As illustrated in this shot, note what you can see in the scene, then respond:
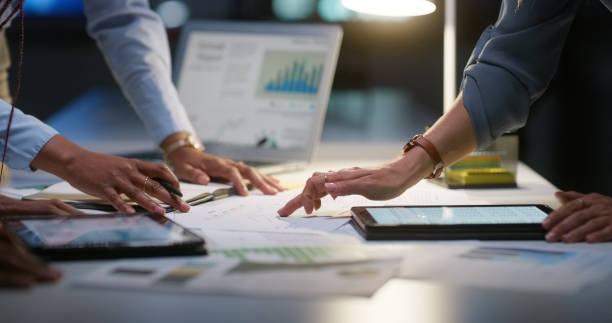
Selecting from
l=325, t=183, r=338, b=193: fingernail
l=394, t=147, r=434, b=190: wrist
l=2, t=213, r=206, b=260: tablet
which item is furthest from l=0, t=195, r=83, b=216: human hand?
l=394, t=147, r=434, b=190: wrist

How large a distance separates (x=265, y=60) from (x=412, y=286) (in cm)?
136

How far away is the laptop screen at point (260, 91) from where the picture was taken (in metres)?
1.89

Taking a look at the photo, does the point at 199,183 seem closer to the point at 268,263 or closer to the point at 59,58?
the point at 268,263

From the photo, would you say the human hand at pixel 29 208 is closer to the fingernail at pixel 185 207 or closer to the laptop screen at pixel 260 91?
the fingernail at pixel 185 207

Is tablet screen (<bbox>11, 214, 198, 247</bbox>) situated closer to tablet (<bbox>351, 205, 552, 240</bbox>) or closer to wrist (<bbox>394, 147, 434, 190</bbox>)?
tablet (<bbox>351, 205, 552, 240</bbox>)

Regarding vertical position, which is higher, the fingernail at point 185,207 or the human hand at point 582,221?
the human hand at point 582,221

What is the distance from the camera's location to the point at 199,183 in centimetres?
140

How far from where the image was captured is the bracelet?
1110mm

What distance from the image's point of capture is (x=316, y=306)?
2.11 ft

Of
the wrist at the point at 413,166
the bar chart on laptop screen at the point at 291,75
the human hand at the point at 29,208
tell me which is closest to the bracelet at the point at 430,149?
the wrist at the point at 413,166

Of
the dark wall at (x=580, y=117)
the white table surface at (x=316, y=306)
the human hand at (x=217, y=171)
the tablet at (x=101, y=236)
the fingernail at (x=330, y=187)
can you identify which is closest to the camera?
the white table surface at (x=316, y=306)

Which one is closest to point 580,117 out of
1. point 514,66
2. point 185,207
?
point 514,66

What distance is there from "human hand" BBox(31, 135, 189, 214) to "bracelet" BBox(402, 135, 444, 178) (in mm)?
402

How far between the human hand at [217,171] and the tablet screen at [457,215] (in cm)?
40
